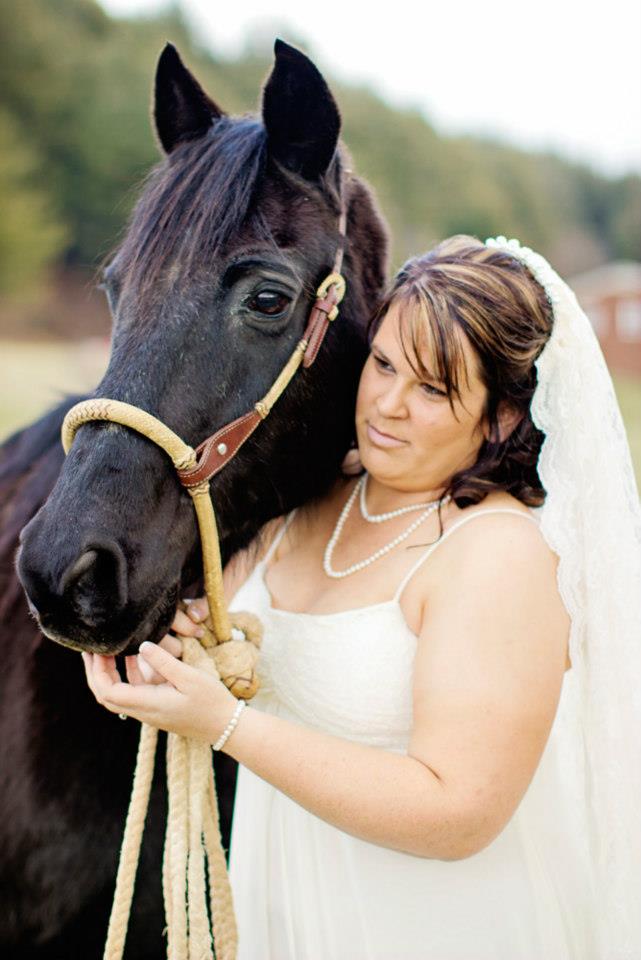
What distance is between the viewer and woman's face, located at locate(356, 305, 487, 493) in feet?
7.16

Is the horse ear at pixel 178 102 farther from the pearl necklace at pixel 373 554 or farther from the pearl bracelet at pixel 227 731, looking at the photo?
the pearl bracelet at pixel 227 731

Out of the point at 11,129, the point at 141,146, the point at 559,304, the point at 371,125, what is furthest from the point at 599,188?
the point at 559,304

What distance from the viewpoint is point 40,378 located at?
76.6 feet

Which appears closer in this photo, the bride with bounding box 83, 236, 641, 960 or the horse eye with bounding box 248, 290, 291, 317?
the bride with bounding box 83, 236, 641, 960

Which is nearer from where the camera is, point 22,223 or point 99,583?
point 99,583

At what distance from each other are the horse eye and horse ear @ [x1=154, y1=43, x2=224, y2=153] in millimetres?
688

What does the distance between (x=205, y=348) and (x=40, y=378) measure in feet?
74.1

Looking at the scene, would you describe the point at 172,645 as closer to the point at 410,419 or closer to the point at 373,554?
the point at 373,554

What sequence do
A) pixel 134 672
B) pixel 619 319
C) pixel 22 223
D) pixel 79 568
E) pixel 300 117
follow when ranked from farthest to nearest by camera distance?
pixel 619 319 < pixel 22 223 < pixel 300 117 < pixel 134 672 < pixel 79 568

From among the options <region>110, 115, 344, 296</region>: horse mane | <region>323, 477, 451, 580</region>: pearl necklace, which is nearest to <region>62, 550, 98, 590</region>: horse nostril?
<region>110, 115, 344, 296</region>: horse mane

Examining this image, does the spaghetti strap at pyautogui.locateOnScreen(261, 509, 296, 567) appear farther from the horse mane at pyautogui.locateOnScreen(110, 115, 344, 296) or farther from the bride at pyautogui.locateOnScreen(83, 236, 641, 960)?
the horse mane at pyautogui.locateOnScreen(110, 115, 344, 296)

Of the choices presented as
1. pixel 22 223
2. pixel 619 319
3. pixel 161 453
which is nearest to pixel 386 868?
pixel 161 453

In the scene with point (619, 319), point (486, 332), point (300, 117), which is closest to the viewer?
point (486, 332)

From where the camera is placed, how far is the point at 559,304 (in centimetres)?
224
